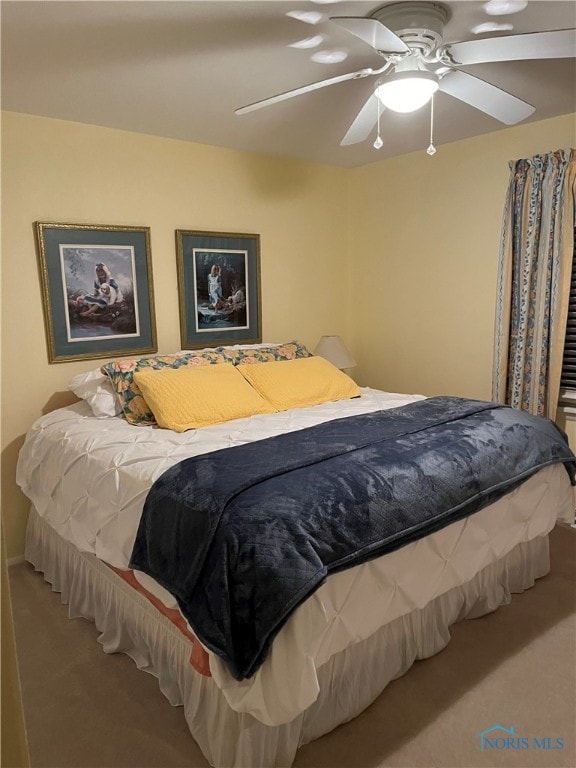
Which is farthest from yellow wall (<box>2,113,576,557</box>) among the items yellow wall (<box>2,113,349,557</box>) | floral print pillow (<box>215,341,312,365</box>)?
floral print pillow (<box>215,341,312,365</box>)

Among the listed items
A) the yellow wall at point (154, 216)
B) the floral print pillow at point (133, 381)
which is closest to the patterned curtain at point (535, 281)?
the yellow wall at point (154, 216)

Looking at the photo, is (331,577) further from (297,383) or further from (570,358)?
(570,358)

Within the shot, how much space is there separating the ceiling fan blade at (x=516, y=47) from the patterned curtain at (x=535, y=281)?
1556 mm

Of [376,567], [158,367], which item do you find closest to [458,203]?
[158,367]

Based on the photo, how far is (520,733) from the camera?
72.2 inches

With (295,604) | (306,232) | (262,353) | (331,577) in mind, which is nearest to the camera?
(295,604)

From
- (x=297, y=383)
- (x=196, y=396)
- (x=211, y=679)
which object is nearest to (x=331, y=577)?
(x=211, y=679)

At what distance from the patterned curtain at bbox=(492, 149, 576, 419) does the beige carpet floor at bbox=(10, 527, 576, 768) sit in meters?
1.38

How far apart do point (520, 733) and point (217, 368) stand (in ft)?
7.03

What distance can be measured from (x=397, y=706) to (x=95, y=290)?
8.55ft

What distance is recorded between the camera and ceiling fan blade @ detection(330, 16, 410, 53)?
159 centimetres

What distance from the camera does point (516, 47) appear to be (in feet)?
5.72

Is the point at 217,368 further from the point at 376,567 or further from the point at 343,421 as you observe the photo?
the point at 376,567

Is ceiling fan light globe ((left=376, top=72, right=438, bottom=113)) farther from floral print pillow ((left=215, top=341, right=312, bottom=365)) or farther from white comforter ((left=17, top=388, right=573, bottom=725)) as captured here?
floral print pillow ((left=215, top=341, right=312, bottom=365))
